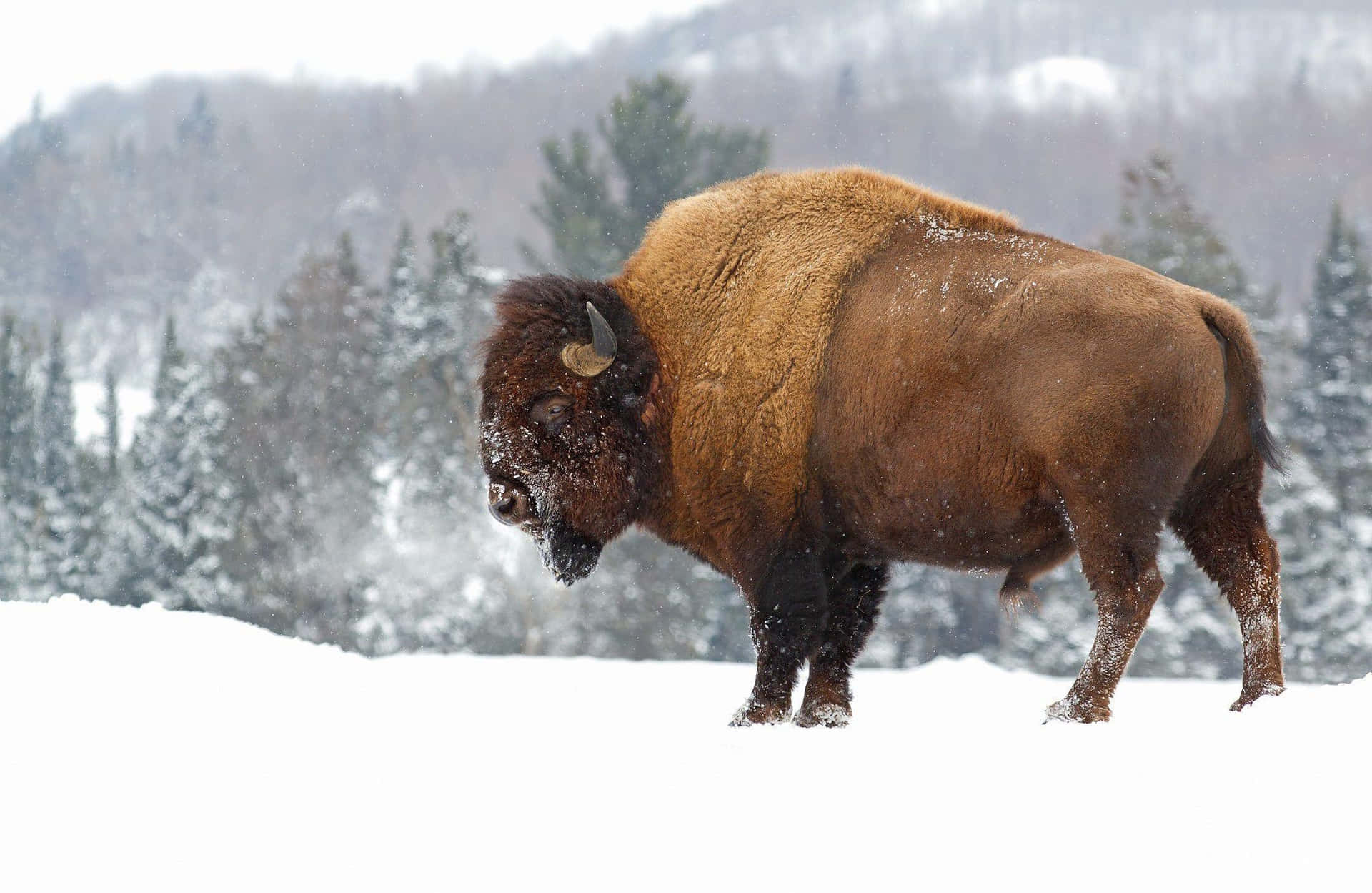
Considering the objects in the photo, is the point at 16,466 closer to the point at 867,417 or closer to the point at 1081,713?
the point at 867,417

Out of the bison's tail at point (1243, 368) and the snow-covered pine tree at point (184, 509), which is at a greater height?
the bison's tail at point (1243, 368)

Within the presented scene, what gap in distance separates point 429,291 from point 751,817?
3591 cm

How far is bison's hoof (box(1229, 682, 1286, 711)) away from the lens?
16.3 feet

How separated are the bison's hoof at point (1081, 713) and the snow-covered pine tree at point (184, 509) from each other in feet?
94.4

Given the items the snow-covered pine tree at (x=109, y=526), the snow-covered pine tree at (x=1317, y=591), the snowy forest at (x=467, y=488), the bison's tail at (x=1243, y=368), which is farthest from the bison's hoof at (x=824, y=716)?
the snow-covered pine tree at (x=109, y=526)

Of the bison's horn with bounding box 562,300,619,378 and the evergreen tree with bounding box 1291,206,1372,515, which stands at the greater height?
the bison's horn with bounding box 562,300,619,378

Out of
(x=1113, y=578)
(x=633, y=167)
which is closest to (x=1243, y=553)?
(x=1113, y=578)

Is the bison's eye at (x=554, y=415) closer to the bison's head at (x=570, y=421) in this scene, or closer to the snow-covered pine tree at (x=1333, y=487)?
the bison's head at (x=570, y=421)

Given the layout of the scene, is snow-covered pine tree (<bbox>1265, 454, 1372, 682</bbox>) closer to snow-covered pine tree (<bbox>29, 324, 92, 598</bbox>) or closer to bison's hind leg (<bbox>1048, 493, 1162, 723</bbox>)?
bison's hind leg (<bbox>1048, 493, 1162, 723</bbox>)

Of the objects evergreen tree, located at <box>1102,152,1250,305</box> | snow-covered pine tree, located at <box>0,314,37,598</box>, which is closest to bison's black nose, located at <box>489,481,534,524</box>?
evergreen tree, located at <box>1102,152,1250,305</box>

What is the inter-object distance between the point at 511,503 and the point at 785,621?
1.38 metres

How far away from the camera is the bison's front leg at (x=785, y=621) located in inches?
214

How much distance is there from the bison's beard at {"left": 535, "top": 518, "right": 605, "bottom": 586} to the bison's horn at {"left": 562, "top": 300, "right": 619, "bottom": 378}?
28.3 inches

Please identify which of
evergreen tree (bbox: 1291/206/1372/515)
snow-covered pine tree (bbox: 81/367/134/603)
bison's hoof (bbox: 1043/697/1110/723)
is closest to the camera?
bison's hoof (bbox: 1043/697/1110/723)
